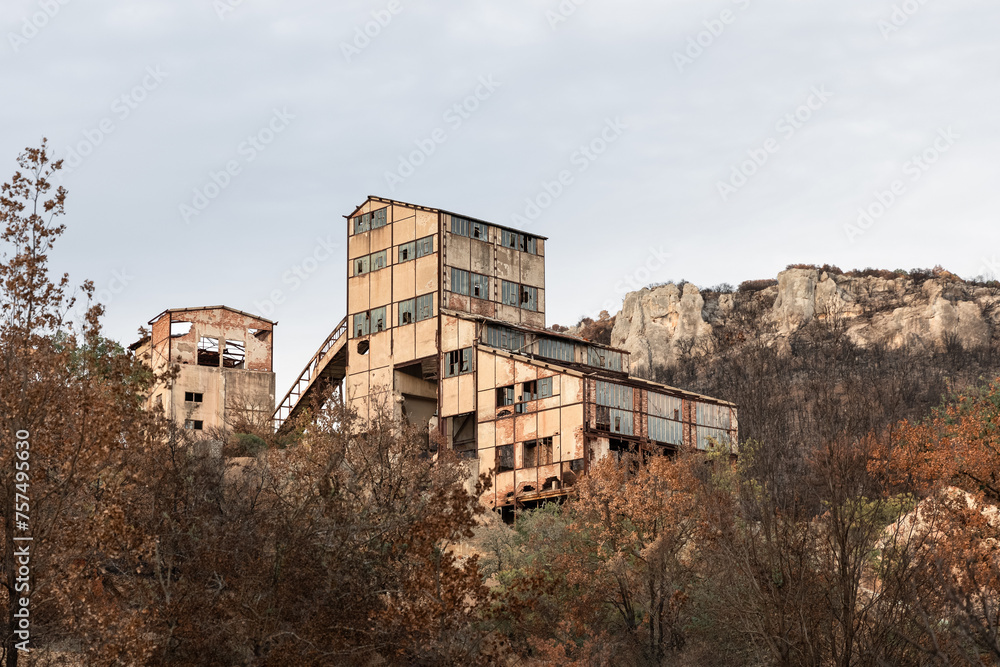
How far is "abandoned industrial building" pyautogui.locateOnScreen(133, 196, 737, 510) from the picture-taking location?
4778 cm

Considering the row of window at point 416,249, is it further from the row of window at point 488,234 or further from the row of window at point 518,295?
the row of window at point 518,295

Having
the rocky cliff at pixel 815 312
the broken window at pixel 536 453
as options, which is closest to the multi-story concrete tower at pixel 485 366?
the broken window at pixel 536 453

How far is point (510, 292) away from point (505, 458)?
10876 millimetres

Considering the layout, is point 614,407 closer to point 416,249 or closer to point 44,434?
point 416,249

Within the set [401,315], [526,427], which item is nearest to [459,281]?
[401,315]

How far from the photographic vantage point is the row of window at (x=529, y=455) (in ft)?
156

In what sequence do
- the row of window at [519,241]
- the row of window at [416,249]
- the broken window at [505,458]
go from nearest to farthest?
the broken window at [505,458]
the row of window at [416,249]
the row of window at [519,241]

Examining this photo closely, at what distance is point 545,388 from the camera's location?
158 feet

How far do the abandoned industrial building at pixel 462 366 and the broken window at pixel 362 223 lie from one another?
0.06 meters

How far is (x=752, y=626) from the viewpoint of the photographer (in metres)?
21.1

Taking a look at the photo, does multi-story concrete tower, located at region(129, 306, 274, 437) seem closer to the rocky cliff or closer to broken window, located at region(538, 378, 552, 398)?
broken window, located at region(538, 378, 552, 398)

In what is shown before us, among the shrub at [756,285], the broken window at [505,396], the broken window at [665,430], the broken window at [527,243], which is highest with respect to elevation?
the shrub at [756,285]

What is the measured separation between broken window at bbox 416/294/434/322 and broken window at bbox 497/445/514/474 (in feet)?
26.5

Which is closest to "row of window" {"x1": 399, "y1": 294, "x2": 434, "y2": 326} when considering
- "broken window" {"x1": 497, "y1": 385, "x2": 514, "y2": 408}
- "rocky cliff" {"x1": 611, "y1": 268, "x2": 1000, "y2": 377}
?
"broken window" {"x1": 497, "y1": 385, "x2": 514, "y2": 408}
